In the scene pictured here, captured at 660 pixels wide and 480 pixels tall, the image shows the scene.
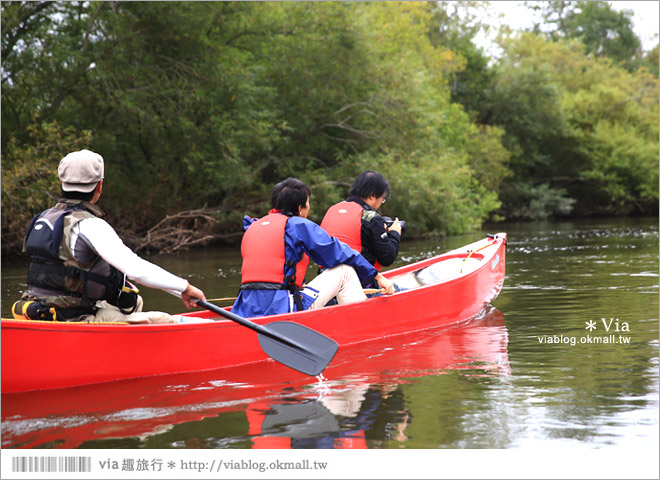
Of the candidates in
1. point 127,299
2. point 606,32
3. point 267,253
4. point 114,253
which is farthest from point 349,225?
point 606,32

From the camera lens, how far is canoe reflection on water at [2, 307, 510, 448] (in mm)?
3506

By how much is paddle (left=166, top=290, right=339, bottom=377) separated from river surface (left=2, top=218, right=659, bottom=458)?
13 centimetres

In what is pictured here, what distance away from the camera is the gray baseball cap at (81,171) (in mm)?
4070

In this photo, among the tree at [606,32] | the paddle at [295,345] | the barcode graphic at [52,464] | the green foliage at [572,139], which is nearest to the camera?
the barcode graphic at [52,464]

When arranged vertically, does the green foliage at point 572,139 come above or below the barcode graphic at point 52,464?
above

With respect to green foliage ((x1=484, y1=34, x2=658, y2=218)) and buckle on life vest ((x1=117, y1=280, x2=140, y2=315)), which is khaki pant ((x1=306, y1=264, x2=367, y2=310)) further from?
green foliage ((x1=484, y1=34, x2=658, y2=218))

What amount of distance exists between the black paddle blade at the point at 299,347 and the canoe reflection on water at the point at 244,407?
0.13 m

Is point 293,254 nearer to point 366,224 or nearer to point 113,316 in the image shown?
point 366,224

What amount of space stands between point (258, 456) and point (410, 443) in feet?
2.15

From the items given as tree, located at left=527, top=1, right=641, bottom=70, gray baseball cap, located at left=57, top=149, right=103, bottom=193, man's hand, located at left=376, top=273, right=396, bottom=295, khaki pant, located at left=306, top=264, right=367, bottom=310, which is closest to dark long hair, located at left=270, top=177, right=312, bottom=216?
khaki pant, located at left=306, top=264, right=367, bottom=310

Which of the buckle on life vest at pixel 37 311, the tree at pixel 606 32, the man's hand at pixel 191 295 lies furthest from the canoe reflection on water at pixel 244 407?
the tree at pixel 606 32

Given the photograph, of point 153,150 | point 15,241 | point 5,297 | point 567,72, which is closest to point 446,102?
point 567,72

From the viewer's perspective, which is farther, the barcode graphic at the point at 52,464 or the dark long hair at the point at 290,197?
the dark long hair at the point at 290,197

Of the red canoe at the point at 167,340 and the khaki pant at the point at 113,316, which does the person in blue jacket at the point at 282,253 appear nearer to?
the red canoe at the point at 167,340
